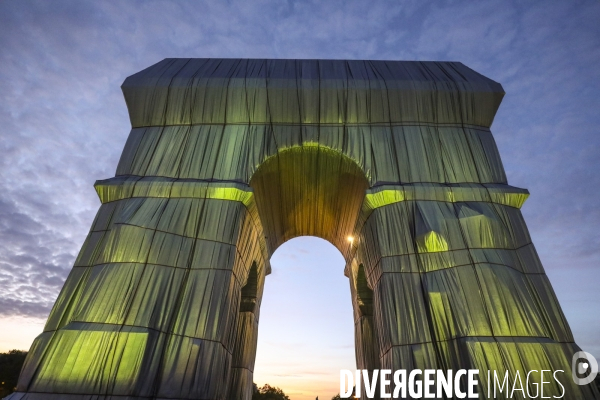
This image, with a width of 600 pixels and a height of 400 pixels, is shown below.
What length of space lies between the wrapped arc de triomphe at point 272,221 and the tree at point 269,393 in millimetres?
62675

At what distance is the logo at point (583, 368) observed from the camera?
359 inches

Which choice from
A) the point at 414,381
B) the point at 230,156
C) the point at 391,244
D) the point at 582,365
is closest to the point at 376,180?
the point at 391,244

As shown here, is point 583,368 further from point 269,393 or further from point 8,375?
point 269,393

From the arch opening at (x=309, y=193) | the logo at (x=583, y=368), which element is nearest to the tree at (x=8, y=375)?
the arch opening at (x=309, y=193)

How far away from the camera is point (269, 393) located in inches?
2945

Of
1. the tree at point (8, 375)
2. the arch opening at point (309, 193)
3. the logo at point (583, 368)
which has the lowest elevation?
the logo at point (583, 368)

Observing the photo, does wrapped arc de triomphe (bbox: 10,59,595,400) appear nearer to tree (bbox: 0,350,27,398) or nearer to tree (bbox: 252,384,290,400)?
tree (bbox: 0,350,27,398)

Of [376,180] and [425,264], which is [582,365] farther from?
[376,180]

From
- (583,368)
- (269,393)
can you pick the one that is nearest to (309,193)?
(583,368)

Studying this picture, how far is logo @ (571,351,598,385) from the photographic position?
9129 millimetres

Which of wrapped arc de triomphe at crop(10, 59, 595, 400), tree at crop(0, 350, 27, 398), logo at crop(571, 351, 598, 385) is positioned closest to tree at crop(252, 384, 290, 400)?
tree at crop(0, 350, 27, 398)

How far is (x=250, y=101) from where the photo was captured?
13977 millimetres

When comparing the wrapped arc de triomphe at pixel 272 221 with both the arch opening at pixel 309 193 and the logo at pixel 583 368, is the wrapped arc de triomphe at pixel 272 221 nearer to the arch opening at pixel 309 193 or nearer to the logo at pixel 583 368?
the arch opening at pixel 309 193

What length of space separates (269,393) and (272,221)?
70075 millimetres
